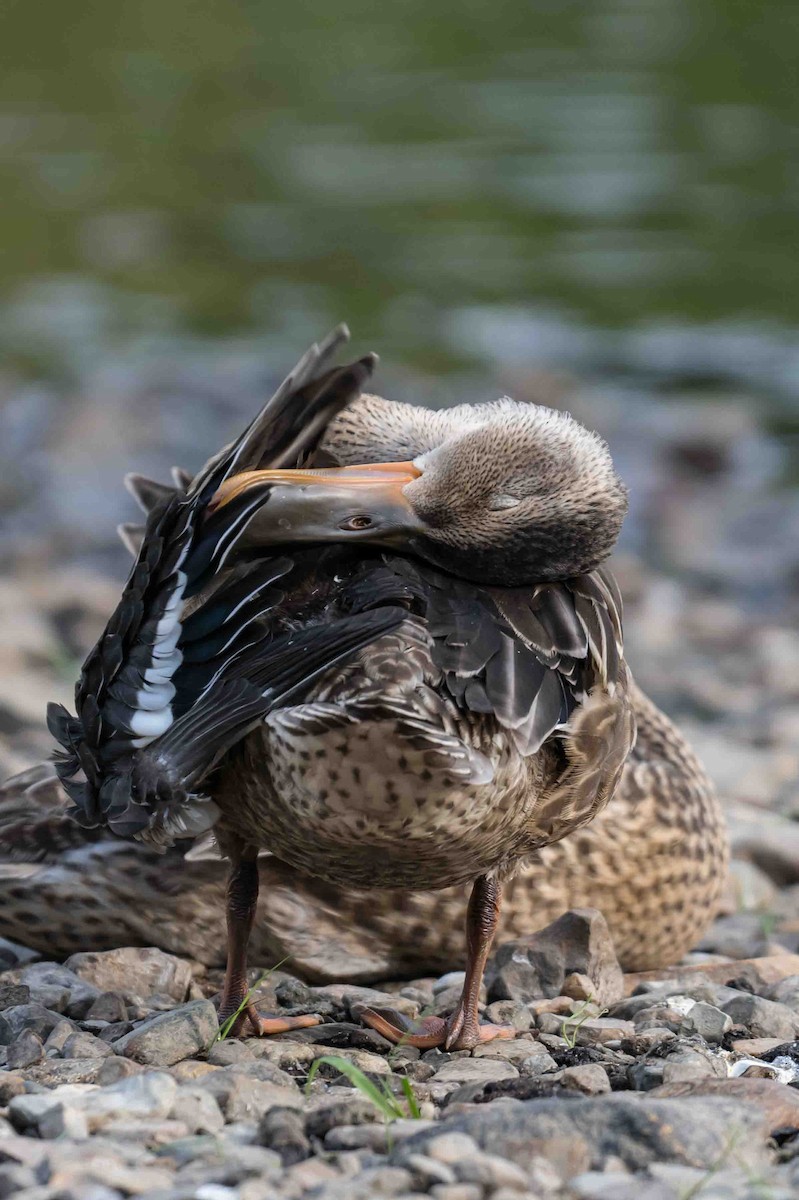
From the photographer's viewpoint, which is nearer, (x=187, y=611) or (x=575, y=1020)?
(x=187, y=611)

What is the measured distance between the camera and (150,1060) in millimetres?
3221

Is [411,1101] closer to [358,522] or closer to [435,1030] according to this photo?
[435,1030]

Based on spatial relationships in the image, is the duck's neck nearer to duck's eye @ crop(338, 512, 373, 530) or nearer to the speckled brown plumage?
duck's eye @ crop(338, 512, 373, 530)

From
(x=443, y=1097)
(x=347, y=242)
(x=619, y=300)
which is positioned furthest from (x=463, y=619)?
(x=347, y=242)

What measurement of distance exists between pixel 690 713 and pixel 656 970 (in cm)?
258

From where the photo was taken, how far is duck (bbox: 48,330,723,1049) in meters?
3.06

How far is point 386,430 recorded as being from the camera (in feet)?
12.7

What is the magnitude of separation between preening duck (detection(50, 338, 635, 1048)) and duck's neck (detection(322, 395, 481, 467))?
0.81ft

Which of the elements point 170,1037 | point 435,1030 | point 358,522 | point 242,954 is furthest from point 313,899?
point 358,522

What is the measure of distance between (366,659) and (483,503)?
40 cm

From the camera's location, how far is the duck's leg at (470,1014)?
354cm

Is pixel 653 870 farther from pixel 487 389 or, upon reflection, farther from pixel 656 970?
pixel 487 389

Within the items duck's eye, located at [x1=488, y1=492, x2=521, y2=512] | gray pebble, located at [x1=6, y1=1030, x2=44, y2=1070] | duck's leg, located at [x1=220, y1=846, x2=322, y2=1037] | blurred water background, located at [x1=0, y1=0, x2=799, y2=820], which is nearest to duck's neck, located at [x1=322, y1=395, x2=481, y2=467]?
duck's eye, located at [x1=488, y1=492, x2=521, y2=512]

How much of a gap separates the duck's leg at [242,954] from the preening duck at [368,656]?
0.03 meters
